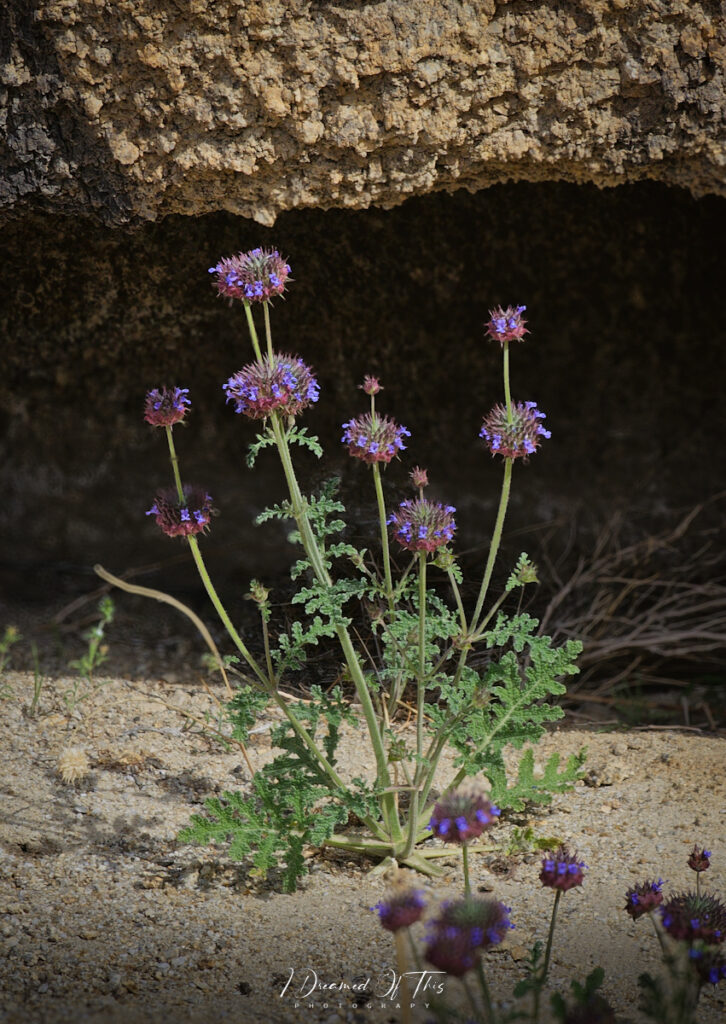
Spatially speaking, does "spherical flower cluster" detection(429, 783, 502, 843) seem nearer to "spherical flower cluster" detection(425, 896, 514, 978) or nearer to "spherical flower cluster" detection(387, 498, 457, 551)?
"spherical flower cluster" detection(425, 896, 514, 978)

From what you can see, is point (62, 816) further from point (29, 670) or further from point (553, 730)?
point (553, 730)

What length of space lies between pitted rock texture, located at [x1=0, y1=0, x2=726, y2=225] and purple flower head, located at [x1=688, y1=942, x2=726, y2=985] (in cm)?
210

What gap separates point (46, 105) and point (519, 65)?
4.25 feet

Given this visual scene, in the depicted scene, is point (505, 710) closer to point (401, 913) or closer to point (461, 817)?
point (461, 817)

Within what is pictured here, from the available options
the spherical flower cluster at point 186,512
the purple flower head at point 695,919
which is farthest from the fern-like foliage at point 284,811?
the purple flower head at point 695,919

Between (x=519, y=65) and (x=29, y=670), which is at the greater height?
(x=519, y=65)

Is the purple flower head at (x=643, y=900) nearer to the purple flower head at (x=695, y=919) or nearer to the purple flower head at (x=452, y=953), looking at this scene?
the purple flower head at (x=695, y=919)

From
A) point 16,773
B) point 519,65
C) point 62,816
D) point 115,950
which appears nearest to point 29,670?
point 16,773

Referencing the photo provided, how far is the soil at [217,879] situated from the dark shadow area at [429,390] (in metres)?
0.68

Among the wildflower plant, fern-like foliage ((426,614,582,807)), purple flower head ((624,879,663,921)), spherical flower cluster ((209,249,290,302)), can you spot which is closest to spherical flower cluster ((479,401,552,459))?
the wildflower plant

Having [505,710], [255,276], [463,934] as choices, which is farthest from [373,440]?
[463,934]

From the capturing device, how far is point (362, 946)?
7.02ft

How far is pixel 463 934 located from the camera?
1556 millimetres

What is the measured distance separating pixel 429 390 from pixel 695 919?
2.89 m
